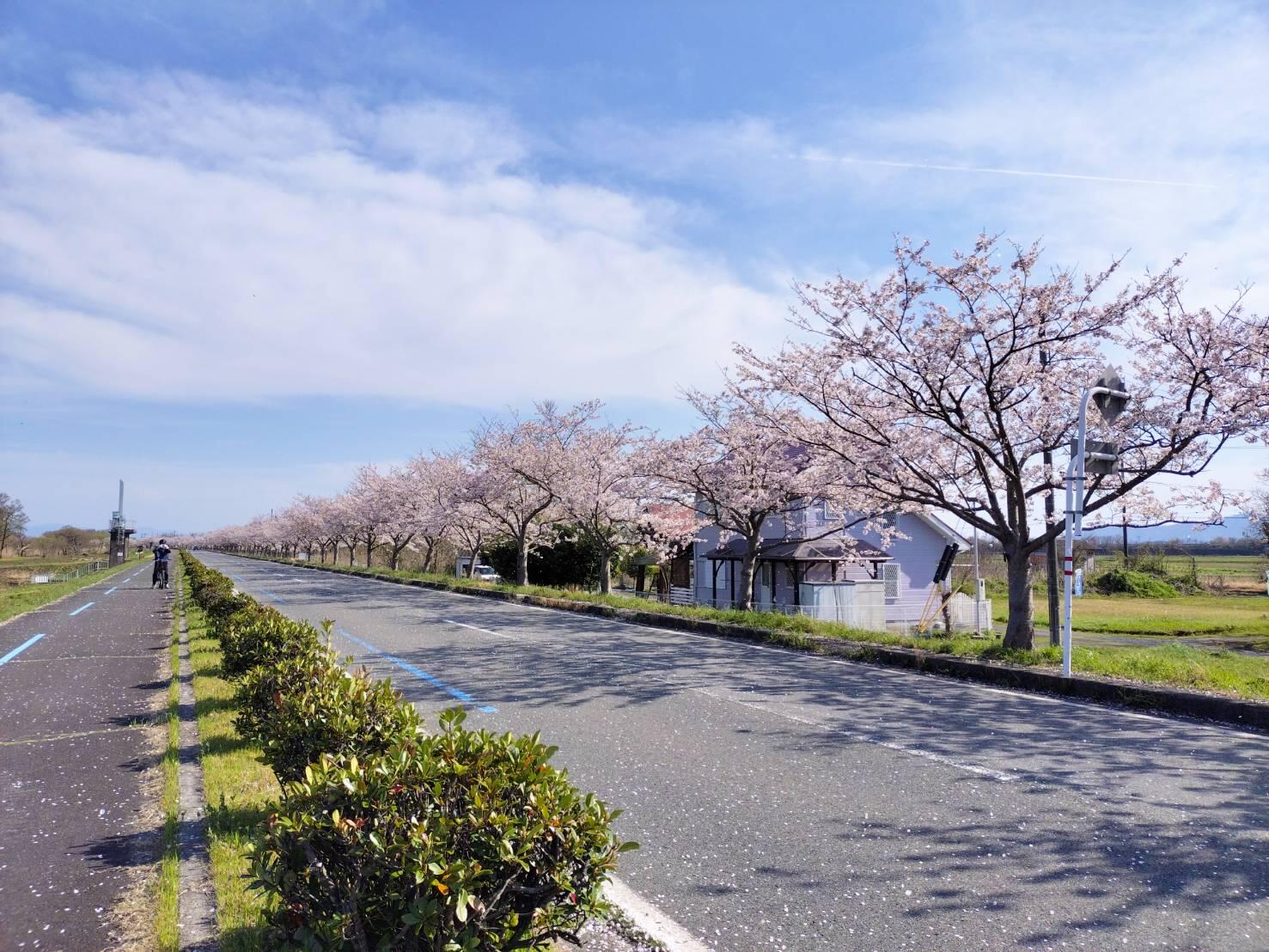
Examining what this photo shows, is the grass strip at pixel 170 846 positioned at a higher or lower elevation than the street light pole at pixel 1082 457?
lower

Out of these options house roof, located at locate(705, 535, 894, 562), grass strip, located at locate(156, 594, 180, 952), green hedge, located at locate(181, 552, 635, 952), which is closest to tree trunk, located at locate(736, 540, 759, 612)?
house roof, located at locate(705, 535, 894, 562)

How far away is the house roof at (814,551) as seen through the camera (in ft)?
95.2

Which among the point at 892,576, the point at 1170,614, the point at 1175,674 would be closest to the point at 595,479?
the point at 892,576

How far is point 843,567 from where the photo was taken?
32.8 meters

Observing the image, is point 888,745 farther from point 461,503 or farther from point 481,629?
point 461,503

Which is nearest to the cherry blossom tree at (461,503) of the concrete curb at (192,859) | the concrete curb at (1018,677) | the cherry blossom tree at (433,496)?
the cherry blossom tree at (433,496)

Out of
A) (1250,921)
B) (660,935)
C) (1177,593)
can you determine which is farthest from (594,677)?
(1177,593)

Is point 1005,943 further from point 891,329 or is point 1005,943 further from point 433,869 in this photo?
point 891,329

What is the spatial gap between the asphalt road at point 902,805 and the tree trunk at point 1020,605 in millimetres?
2384

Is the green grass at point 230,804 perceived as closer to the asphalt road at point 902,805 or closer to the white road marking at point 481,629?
the asphalt road at point 902,805

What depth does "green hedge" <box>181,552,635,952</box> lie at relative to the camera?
2.61 meters

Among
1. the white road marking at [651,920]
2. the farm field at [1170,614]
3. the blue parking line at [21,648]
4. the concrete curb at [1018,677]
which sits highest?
the concrete curb at [1018,677]

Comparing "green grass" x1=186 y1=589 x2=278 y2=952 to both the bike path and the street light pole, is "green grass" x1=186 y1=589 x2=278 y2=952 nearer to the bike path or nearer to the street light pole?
the bike path

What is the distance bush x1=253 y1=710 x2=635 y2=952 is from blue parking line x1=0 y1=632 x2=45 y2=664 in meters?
12.8
